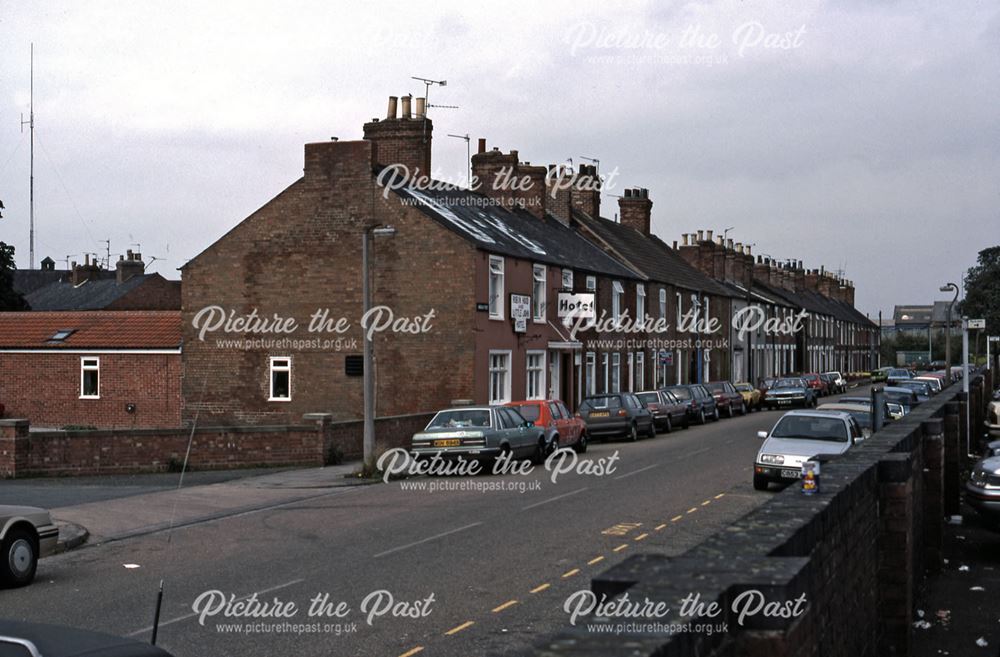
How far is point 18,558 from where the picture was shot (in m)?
13.4

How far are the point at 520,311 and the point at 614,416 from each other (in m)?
4.90

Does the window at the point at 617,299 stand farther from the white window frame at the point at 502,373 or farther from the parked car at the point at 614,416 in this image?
the white window frame at the point at 502,373

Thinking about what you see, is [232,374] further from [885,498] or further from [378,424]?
[885,498]

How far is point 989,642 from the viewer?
10781 mm

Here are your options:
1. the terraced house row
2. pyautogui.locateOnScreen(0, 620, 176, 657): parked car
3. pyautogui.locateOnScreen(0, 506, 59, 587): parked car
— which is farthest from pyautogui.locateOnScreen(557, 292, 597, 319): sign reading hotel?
Answer: pyautogui.locateOnScreen(0, 620, 176, 657): parked car

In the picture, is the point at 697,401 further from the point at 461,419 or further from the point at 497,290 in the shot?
the point at 461,419

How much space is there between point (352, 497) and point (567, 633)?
1814cm

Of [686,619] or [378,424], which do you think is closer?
[686,619]

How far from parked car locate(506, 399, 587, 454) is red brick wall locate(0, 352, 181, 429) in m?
15.2

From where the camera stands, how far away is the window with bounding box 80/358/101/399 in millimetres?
41250

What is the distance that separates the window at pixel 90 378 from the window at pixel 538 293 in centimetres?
1594

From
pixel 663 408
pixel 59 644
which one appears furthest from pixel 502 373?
pixel 59 644

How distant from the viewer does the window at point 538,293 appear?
133ft

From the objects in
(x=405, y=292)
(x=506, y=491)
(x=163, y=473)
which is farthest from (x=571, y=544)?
(x=405, y=292)
